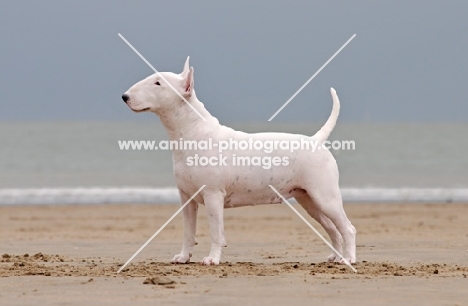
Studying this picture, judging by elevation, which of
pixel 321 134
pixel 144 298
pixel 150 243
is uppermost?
pixel 321 134

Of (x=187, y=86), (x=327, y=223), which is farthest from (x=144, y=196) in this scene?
(x=187, y=86)

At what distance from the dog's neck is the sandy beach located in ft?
4.38

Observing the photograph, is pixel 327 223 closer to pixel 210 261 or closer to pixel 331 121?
pixel 331 121

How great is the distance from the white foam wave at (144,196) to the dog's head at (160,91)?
502 inches

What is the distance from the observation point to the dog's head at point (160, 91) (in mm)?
9227

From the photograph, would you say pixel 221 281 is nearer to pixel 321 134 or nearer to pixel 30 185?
pixel 321 134

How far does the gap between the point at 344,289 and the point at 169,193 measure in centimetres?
1499

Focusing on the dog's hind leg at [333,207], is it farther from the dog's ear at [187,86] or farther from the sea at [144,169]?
the sea at [144,169]

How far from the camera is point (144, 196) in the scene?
22453 millimetres

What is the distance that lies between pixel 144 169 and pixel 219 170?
2625 cm

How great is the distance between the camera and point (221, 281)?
8.30 metres

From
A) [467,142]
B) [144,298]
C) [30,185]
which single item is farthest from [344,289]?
[467,142]

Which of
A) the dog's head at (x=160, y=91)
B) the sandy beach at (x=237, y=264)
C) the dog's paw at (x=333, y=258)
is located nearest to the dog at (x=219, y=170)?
the dog's head at (x=160, y=91)

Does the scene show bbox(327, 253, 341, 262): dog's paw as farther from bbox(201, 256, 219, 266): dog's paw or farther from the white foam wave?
the white foam wave
